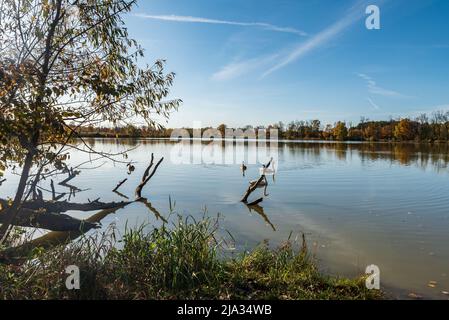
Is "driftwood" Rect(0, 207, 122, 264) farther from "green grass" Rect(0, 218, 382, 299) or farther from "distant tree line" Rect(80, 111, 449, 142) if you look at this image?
"distant tree line" Rect(80, 111, 449, 142)

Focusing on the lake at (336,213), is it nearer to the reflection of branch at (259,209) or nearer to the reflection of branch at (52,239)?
the reflection of branch at (259,209)

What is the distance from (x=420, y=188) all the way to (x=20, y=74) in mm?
23188

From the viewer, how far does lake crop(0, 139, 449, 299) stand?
29.4ft

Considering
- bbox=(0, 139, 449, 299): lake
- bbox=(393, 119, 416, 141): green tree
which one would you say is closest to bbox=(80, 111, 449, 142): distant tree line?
bbox=(393, 119, 416, 141): green tree

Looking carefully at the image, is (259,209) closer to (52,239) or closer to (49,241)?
(52,239)

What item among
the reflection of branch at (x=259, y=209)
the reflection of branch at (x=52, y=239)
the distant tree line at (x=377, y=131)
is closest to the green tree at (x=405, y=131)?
the distant tree line at (x=377, y=131)

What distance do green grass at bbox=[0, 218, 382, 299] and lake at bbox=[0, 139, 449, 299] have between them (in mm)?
2013

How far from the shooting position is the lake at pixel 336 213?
8953 mm

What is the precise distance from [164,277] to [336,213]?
11338mm

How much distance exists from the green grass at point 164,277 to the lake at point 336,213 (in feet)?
6.60

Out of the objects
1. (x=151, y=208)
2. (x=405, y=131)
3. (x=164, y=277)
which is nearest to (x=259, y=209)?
(x=151, y=208)

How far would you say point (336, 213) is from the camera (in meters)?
15.2

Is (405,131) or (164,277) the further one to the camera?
(405,131)
